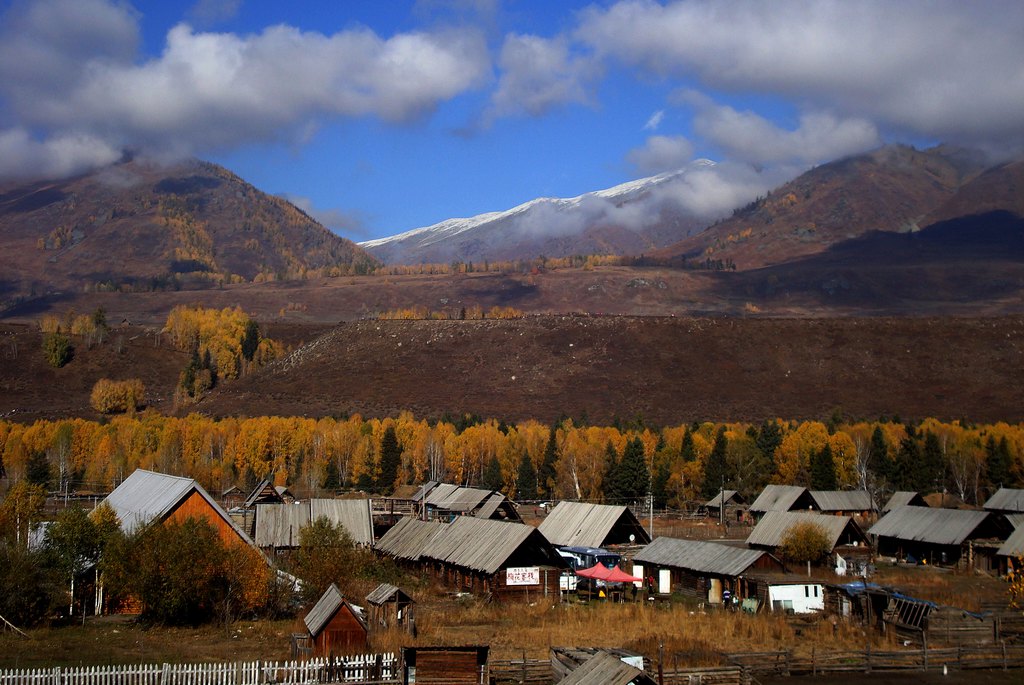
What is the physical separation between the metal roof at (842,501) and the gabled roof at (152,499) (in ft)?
150

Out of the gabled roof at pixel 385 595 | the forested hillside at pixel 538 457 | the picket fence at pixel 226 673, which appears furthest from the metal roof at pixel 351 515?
the forested hillside at pixel 538 457

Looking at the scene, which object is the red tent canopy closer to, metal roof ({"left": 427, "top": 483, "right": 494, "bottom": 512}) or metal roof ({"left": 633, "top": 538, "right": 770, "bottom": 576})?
metal roof ({"left": 633, "top": 538, "right": 770, "bottom": 576})

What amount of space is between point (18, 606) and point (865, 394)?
418 ft

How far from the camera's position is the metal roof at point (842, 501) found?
71500 millimetres

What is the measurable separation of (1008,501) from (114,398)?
114m

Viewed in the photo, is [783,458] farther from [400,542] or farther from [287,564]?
[287,564]

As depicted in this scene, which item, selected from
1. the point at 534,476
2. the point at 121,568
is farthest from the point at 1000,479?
the point at 121,568

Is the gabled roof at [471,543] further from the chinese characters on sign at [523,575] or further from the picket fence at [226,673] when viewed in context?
the picket fence at [226,673]

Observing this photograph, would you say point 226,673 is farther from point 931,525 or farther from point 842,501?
point 842,501

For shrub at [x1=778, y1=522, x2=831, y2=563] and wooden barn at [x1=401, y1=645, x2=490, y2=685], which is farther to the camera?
shrub at [x1=778, y1=522, x2=831, y2=563]

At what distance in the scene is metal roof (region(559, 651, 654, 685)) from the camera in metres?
18.6

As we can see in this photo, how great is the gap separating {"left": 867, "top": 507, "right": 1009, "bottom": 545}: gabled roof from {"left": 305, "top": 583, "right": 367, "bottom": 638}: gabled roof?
125 feet

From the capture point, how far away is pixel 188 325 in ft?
605

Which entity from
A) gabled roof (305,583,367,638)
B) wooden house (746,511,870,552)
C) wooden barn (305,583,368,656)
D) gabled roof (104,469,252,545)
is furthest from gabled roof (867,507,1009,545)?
gabled roof (305,583,367,638)
